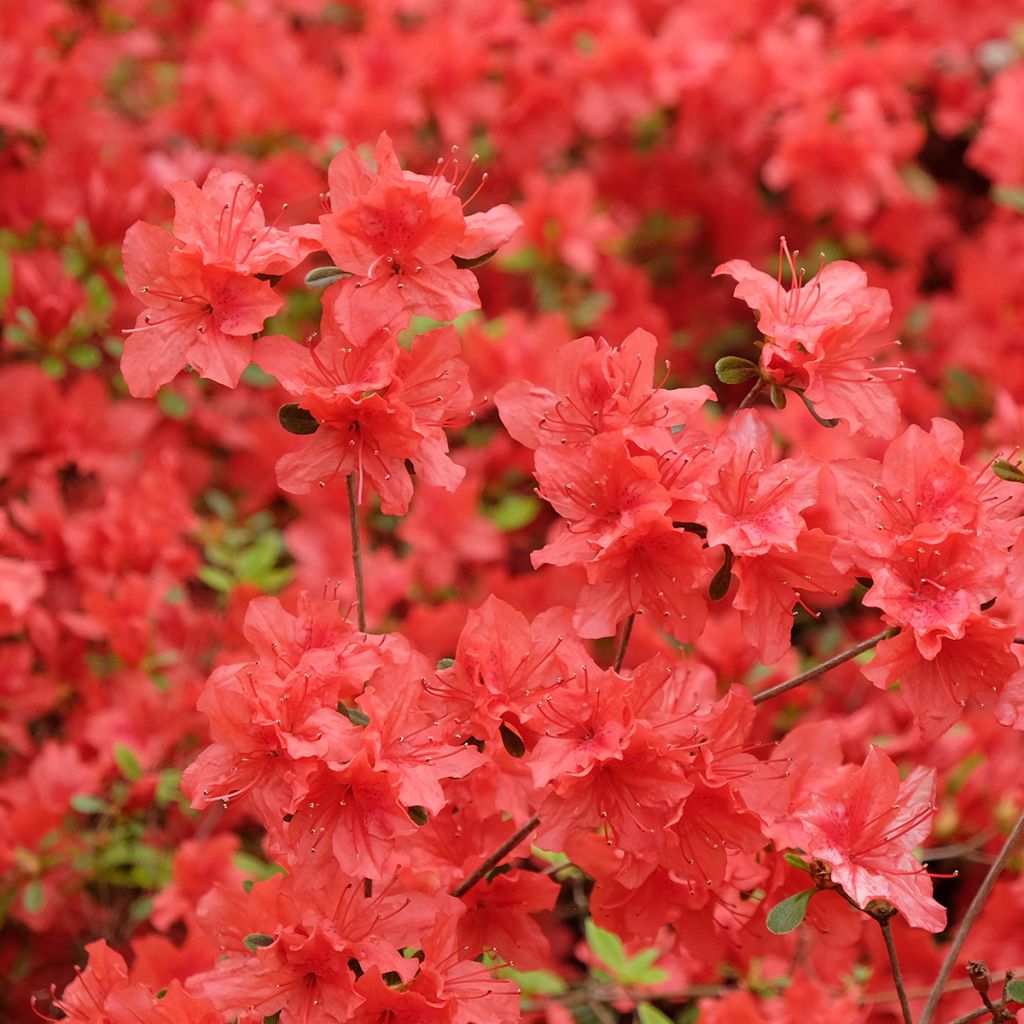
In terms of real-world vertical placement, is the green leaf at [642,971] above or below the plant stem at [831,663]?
below

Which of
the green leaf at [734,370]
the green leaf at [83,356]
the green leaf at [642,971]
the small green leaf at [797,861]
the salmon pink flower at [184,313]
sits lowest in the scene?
the green leaf at [642,971]

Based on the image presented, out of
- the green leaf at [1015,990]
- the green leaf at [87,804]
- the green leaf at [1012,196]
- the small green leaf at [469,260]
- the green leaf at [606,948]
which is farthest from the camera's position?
the green leaf at [1012,196]

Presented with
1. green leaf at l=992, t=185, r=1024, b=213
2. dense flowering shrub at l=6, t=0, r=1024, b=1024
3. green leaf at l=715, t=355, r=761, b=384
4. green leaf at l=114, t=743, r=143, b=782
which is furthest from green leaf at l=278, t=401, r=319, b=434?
green leaf at l=992, t=185, r=1024, b=213

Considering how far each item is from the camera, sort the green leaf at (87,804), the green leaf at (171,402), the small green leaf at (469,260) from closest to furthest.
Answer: the small green leaf at (469,260) → the green leaf at (87,804) → the green leaf at (171,402)

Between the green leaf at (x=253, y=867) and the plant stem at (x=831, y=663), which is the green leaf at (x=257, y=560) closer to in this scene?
the green leaf at (x=253, y=867)

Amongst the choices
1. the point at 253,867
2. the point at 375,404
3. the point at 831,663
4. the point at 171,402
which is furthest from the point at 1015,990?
the point at 171,402

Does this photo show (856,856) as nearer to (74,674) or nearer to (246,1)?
(74,674)

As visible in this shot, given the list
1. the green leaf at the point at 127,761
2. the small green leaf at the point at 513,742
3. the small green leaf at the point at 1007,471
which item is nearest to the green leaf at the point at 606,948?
the small green leaf at the point at 513,742

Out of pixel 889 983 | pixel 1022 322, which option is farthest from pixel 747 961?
pixel 1022 322
